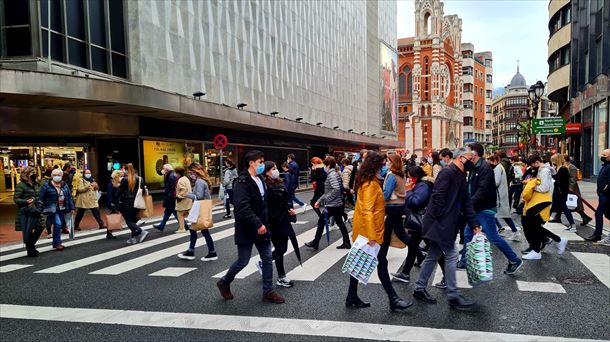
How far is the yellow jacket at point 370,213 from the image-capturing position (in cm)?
475

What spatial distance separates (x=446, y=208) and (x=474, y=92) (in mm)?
A: 111895

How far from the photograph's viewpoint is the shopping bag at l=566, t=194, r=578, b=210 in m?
9.86

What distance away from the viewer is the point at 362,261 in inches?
187

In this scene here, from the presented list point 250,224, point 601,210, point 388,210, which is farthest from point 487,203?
point 601,210

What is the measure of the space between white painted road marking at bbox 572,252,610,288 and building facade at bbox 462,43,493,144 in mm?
99618

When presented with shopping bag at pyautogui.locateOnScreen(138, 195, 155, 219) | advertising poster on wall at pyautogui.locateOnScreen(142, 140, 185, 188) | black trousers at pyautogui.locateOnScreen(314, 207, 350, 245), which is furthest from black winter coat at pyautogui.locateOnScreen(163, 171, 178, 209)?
advertising poster on wall at pyautogui.locateOnScreen(142, 140, 185, 188)

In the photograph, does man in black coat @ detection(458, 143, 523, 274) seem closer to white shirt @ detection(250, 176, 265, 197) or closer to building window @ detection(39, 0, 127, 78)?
white shirt @ detection(250, 176, 265, 197)

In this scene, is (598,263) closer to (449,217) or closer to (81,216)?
(449,217)

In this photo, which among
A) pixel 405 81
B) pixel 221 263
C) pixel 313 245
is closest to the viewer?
pixel 221 263

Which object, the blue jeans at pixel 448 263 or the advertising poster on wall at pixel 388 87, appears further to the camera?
the advertising poster on wall at pixel 388 87

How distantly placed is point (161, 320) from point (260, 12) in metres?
27.1

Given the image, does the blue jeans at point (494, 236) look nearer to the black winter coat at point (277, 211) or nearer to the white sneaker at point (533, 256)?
the white sneaker at point (533, 256)

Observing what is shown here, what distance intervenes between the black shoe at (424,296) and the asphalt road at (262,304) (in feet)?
0.28

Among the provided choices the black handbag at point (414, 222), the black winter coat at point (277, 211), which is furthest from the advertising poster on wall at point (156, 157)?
the black handbag at point (414, 222)
